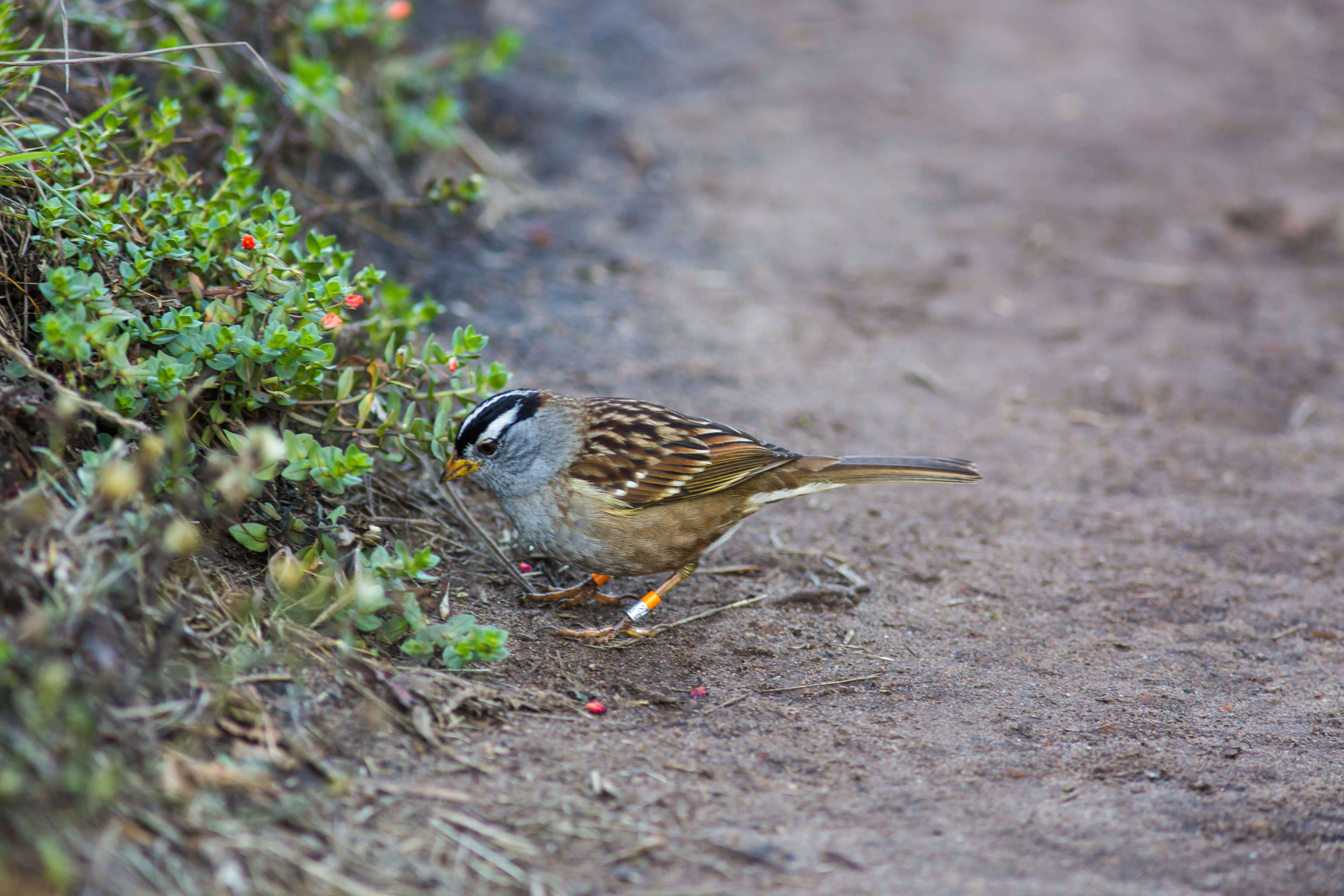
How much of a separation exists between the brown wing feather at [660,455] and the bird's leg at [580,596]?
460 mm

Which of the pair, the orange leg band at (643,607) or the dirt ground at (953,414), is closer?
the dirt ground at (953,414)

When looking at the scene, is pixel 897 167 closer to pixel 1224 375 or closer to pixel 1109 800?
pixel 1224 375

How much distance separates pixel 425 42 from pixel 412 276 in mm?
3286

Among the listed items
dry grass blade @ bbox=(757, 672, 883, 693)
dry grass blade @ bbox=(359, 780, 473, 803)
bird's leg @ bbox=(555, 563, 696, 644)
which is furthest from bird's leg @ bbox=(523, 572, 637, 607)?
dry grass blade @ bbox=(359, 780, 473, 803)

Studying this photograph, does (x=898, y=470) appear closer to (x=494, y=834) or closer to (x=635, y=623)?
(x=635, y=623)

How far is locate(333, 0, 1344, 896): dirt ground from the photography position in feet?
10.8

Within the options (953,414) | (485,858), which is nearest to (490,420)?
(485,858)

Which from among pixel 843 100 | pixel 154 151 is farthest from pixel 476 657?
pixel 843 100

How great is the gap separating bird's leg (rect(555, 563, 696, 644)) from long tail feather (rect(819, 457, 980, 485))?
0.79 metres

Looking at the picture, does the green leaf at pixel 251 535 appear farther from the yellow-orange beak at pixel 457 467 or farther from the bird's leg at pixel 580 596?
the bird's leg at pixel 580 596

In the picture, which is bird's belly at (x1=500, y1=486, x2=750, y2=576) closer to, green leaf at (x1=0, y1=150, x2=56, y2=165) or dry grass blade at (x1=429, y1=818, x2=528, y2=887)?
dry grass blade at (x1=429, y1=818, x2=528, y2=887)

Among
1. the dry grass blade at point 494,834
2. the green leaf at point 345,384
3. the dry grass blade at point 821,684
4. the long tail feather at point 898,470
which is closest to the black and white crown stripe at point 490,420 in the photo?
the green leaf at point 345,384

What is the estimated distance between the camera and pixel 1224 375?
727 cm

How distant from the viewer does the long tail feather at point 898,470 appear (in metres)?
4.74
